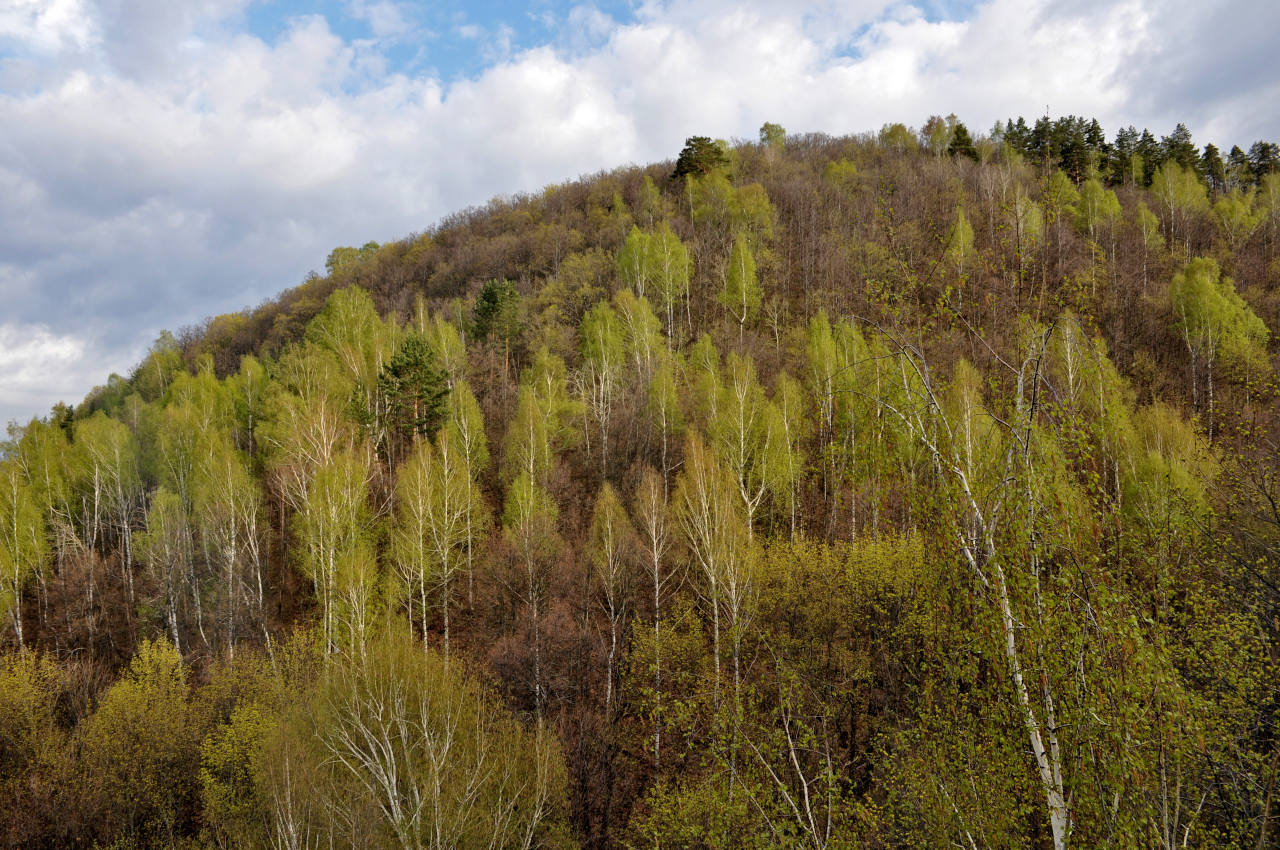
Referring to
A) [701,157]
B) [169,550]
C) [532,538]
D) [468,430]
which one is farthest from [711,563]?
[701,157]

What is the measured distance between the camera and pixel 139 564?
115 feet

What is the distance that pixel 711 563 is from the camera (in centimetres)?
2048

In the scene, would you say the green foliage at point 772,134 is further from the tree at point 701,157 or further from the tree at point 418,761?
the tree at point 418,761

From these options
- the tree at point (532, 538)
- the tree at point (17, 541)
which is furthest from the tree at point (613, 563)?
the tree at point (17, 541)

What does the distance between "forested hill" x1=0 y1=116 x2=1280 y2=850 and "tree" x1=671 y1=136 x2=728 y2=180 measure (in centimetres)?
1058

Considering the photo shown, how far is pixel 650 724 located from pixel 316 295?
76378 mm

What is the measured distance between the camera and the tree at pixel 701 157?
60781 mm

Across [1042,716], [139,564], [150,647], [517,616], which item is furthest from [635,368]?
[1042,716]

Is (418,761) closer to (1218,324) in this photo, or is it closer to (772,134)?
(1218,324)

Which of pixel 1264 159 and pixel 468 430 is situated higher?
pixel 1264 159

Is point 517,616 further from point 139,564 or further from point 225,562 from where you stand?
point 139,564

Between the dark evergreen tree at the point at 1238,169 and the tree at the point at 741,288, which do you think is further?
the dark evergreen tree at the point at 1238,169

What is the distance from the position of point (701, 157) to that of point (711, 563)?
5152cm

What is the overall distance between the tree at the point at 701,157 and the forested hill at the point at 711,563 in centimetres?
1058
